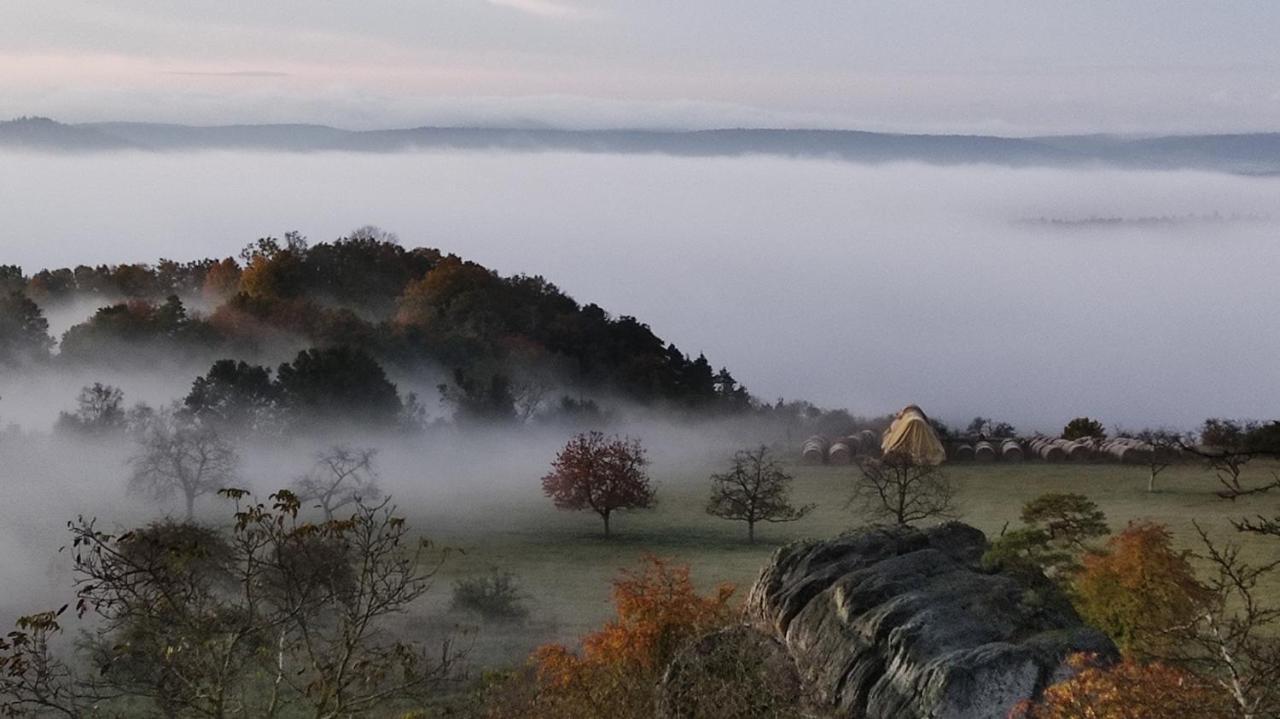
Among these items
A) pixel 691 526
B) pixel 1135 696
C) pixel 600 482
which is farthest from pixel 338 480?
Result: pixel 1135 696

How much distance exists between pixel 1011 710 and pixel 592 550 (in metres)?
36.1

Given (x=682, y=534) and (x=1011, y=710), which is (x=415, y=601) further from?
(x=1011, y=710)

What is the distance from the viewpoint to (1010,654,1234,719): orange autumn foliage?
2234 centimetres

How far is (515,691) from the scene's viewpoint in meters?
39.0

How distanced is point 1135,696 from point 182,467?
54.4 m

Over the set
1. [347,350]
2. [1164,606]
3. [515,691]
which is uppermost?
[347,350]

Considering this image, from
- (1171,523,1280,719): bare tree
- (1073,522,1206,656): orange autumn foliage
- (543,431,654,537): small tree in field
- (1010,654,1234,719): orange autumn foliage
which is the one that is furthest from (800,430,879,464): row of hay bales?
(1010,654,1234,719): orange autumn foliage

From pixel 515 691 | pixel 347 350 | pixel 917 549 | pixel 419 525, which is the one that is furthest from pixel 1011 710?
pixel 347 350

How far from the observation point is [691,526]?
68.0 metres

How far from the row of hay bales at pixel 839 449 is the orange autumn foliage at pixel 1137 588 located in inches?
1742

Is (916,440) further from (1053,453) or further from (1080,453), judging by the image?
(1080,453)

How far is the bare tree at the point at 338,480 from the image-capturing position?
66.3 meters

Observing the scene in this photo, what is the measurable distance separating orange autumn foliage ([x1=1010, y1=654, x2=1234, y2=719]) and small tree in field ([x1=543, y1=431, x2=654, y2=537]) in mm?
42138

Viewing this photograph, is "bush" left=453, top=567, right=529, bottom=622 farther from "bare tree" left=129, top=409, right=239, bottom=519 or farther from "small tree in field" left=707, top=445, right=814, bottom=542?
"bare tree" left=129, top=409, right=239, bottom=519
